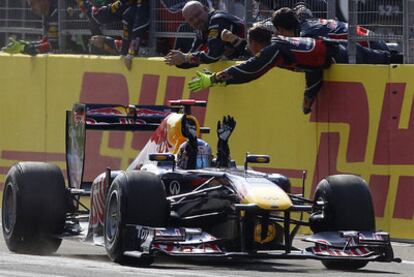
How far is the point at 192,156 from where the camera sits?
38.3 feet

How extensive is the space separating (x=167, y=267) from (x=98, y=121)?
8.93 feet

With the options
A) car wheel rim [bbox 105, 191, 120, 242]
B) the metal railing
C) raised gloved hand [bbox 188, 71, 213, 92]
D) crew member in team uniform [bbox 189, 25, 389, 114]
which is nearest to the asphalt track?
car wheel rim [bbox 105, 191, 120, 242]

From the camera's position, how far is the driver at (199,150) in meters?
11.7

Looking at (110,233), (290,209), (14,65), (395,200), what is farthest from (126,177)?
(14,65)

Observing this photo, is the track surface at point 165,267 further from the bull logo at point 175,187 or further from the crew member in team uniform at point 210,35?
the crew member in team uniform at point 210,35

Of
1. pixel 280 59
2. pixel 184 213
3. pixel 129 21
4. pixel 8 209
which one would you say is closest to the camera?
pixel 184 213

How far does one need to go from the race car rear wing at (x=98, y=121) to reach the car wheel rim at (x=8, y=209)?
71cm

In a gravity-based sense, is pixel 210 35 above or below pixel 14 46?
above

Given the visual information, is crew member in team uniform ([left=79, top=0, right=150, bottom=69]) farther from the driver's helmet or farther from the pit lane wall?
the driver's helmet

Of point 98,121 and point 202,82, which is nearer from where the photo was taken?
point 98,121

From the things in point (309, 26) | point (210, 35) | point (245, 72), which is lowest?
point (245, 72)

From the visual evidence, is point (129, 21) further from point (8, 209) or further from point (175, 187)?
point (175, 187)

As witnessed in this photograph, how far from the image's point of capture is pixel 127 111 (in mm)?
13211

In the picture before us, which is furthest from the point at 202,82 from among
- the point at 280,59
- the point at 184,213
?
the point at 184,213
